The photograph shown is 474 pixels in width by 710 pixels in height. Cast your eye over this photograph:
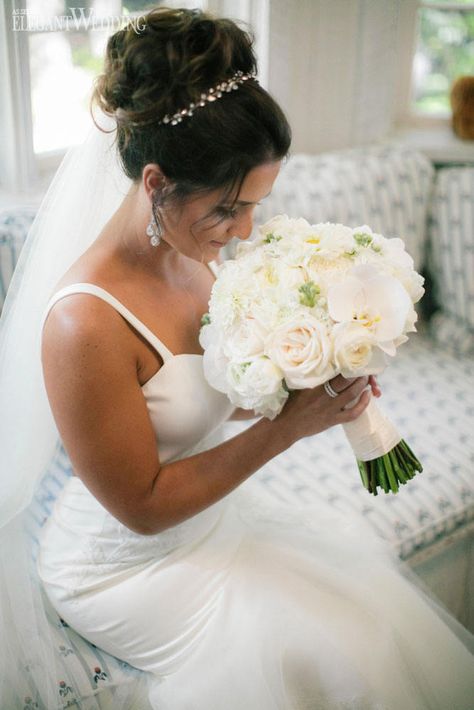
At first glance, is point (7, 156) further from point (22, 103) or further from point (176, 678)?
point (176, 678)

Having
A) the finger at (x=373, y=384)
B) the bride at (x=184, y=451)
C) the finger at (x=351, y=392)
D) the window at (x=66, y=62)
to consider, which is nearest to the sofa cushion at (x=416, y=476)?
the bride at (x=184, y=451)

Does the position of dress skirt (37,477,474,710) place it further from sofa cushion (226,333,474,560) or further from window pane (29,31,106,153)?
window pane (29,31,106,153)

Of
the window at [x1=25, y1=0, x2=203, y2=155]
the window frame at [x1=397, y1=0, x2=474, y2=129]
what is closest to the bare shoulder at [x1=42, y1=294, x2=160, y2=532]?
the window at [x1=25, y1=0, x2=203, y2=155]

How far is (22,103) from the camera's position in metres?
2.08

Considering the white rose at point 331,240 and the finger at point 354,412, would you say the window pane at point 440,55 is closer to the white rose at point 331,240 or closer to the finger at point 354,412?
the white rose at point 331,240

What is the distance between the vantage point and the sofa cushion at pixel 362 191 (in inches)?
90.0

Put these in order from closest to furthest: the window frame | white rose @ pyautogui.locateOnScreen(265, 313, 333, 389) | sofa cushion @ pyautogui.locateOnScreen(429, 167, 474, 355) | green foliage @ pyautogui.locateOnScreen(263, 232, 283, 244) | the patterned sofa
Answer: white rose @ pyautogui.locateOnScreen(265, 313, 333, 389)
green foliage @ pyautogui.locateOnScreen(263, 232, 283, 244)
the patterned sofa
sofa cushion @ pyautogui.locateOnScreen(429, 167, 474, 355)
the window frame

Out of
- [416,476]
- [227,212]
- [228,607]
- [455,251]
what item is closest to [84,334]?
[227,212]

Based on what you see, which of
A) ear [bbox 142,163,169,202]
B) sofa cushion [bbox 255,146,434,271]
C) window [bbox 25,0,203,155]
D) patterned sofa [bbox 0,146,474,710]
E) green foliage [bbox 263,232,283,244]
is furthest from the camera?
sofa cushion [bbox 255,146,434,271]

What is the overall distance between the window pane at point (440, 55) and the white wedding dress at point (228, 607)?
2.00 m

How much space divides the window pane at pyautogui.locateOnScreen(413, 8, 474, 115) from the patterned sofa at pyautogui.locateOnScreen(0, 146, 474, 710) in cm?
57

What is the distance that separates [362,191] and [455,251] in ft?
1.17

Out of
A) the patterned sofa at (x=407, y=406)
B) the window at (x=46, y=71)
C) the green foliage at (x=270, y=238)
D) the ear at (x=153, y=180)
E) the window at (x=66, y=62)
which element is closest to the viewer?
the ear at (x=153, y=180)

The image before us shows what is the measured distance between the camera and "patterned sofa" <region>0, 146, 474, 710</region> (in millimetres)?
1676
